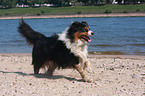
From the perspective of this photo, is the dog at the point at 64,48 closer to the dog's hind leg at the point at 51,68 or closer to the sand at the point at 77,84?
the dog's hind leg at the point at 51,68

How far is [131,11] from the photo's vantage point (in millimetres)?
77688

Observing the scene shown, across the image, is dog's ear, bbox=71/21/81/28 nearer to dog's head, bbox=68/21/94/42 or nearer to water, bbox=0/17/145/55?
dog's head, bbox=68/21/94/42

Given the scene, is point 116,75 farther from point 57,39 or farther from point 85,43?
point 57,39

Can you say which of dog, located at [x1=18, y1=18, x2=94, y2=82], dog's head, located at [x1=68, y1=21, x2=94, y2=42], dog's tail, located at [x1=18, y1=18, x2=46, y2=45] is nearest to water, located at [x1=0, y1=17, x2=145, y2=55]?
dog's tail, located at [x1=18, y1=18, x2=46, y2=45]

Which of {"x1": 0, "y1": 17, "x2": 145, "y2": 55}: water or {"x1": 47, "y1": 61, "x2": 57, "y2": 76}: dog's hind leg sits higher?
{"x1": 47, "y1": 61, "x2": 57, "y2": 76}: dog's hind leg

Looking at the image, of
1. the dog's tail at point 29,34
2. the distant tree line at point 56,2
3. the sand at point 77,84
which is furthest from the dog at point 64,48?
the distant tree line at point 56,2

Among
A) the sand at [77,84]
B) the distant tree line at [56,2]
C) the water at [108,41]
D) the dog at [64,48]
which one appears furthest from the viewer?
the distant tree line at [56,2]

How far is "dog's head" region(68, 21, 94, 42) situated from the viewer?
712 cm

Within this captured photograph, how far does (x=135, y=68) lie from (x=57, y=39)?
3251mm

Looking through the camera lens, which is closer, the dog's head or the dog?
the dog's head

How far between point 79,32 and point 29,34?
1922 millimetres

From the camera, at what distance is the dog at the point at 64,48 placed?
23.7 feet

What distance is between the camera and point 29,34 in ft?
27.2

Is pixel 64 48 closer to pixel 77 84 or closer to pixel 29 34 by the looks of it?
pixel 77 84
